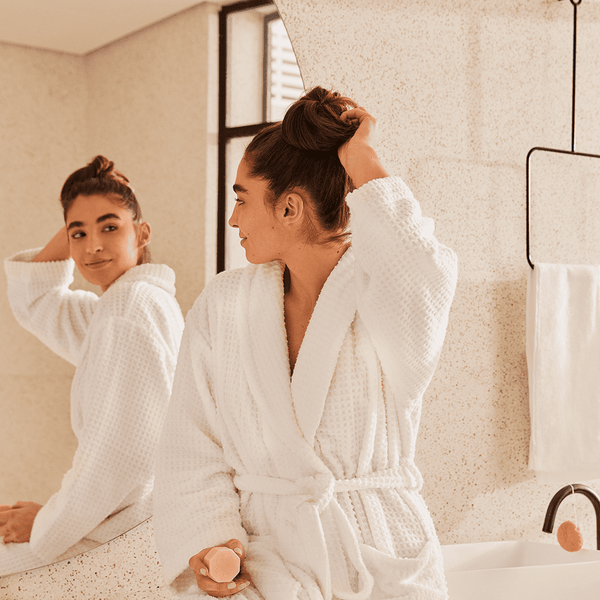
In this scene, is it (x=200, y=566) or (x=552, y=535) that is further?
(x=552, y=535)

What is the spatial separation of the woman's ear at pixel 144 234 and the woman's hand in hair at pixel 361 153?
31cm

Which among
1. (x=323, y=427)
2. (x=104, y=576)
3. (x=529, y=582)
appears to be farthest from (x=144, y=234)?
(x=529, y=582)

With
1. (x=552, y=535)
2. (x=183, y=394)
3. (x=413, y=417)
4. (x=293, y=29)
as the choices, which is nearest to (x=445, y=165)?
(x=293, y=29)

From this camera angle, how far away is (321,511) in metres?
0.82

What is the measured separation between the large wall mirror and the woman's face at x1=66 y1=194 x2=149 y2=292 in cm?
2

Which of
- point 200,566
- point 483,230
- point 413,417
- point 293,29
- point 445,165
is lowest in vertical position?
point 200,566

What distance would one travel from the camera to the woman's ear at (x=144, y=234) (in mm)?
981

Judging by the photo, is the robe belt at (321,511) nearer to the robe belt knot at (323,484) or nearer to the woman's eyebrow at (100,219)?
the robe belt knot at (323,484)

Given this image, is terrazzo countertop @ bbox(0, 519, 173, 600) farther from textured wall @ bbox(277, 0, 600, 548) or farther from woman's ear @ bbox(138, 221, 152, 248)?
textured wall @ bbox(277, 0, 600, 548)

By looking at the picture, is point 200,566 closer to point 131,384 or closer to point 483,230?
point 131,384

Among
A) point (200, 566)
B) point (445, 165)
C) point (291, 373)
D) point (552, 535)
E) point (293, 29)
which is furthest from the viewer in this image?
point (552, 535)

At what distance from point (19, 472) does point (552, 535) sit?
3.59 ft

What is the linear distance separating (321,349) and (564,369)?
725mm

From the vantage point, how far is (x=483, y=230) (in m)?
1.34
